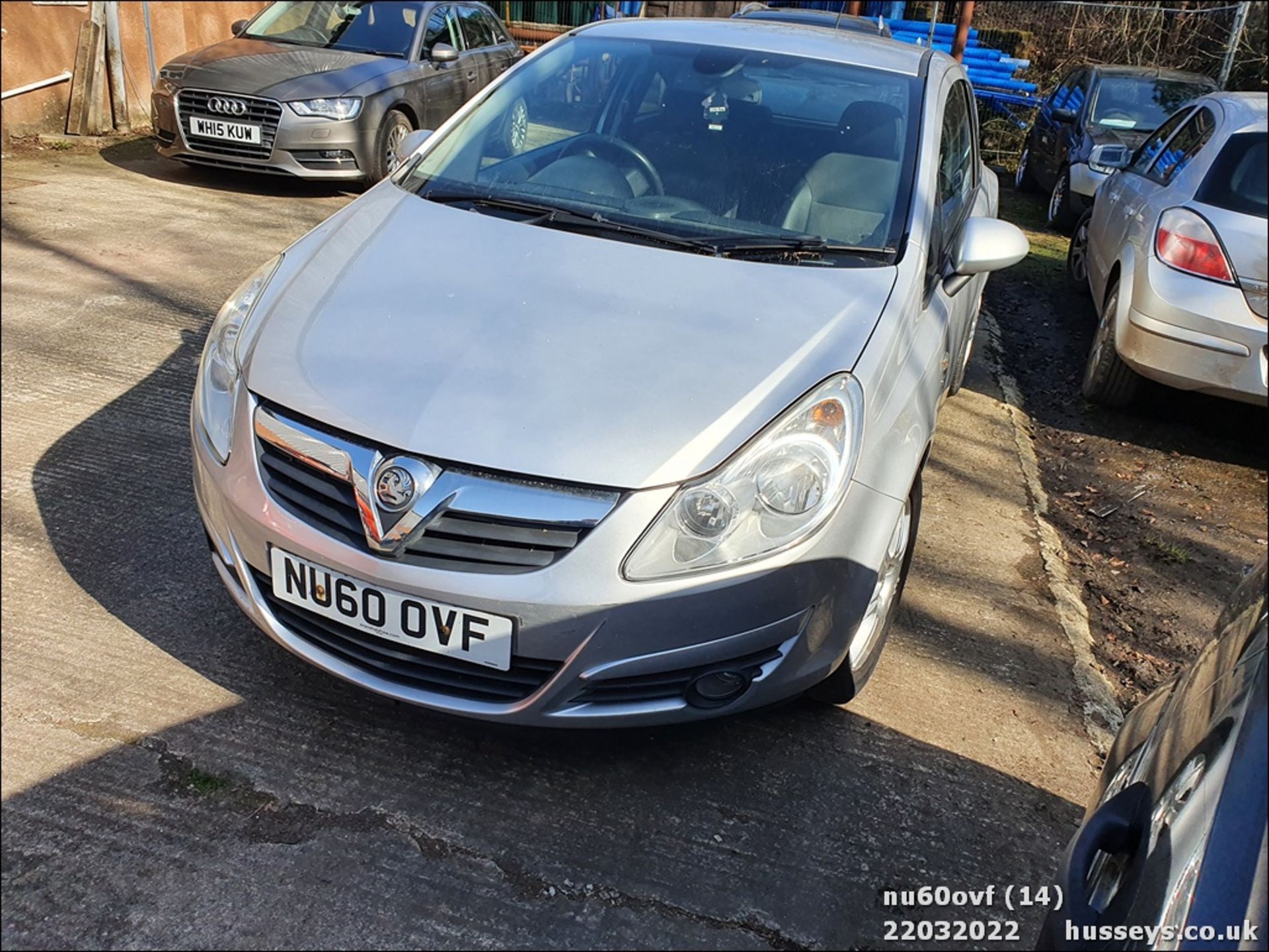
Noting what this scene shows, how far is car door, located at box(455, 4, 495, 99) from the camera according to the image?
877 centimetres

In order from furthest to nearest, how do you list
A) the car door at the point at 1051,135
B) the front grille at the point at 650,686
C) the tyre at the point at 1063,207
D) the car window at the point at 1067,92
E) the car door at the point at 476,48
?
the car window at the point at 1067,92, the car door at the point at 1051,135, the car door at the point at 476,48, the tyre at the point at 1063,207, the front grille at the point at 650,686

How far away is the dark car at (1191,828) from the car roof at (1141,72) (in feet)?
16.6

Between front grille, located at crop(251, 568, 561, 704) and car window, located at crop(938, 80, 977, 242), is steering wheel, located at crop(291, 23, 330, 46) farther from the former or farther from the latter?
front grille, located at crop(251, 568, 561, 704)

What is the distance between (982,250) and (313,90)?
5.47 metres

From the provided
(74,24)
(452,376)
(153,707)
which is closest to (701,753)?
(452,376)

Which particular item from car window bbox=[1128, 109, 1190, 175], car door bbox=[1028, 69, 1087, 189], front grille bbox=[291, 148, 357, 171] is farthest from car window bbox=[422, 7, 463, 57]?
car window bbox=[1128, 109, 1190, 175]

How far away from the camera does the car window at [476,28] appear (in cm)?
887

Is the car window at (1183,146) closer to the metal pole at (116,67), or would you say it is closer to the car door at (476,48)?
the car door at (476,48)

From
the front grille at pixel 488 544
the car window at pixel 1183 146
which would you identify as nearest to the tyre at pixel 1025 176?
the car window at pixel 1183 146

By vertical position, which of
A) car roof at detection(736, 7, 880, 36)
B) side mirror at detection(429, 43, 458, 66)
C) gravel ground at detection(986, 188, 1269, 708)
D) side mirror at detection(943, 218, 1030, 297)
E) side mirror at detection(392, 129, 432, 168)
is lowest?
gravel ground at detection(986, 188, 1269, 708)

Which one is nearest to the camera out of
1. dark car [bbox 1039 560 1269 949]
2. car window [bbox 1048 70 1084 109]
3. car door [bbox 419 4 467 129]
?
dark car [bbox 1039 560 1269 949]

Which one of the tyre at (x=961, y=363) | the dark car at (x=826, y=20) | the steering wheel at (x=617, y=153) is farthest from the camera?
the dark car at (x=826, y=20)

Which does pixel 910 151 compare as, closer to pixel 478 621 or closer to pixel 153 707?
pixel 478 621

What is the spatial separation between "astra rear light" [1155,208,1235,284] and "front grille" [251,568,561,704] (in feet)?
9.93
